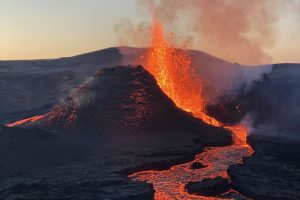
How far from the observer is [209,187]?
54.4 ft

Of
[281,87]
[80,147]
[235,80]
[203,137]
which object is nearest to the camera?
[80,147]

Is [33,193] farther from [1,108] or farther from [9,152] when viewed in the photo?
[1,108]

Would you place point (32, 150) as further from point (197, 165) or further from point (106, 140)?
point (197, 165)

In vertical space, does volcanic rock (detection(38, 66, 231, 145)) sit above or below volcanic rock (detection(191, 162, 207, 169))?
above

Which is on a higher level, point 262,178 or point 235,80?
point 235,80

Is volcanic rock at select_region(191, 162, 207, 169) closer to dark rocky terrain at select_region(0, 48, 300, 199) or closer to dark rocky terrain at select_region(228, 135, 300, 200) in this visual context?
dark rocky terrain at select_region(0, 48, 300, 199)

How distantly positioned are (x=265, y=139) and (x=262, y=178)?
8.34 metres

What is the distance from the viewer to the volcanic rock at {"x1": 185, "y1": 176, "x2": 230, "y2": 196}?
16.4 m

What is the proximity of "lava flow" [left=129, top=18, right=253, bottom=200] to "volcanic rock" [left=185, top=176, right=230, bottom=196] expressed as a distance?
0.79 feet

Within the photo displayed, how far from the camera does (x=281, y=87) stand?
137 feet

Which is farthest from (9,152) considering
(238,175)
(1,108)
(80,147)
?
(1,108)

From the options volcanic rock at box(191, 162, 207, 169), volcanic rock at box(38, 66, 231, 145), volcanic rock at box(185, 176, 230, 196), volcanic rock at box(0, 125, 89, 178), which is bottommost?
volcanic rock at box(185, 176, 230, 196)

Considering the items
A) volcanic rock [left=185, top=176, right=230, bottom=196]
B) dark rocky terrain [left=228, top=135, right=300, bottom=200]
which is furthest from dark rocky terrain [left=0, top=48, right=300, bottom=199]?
volcanic rock [left=185, top=176, right=230, bottom=196]

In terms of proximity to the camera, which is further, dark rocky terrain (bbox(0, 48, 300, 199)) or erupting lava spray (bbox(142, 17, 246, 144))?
erupting lava spray (bbox(142, 17, 246, 144))
